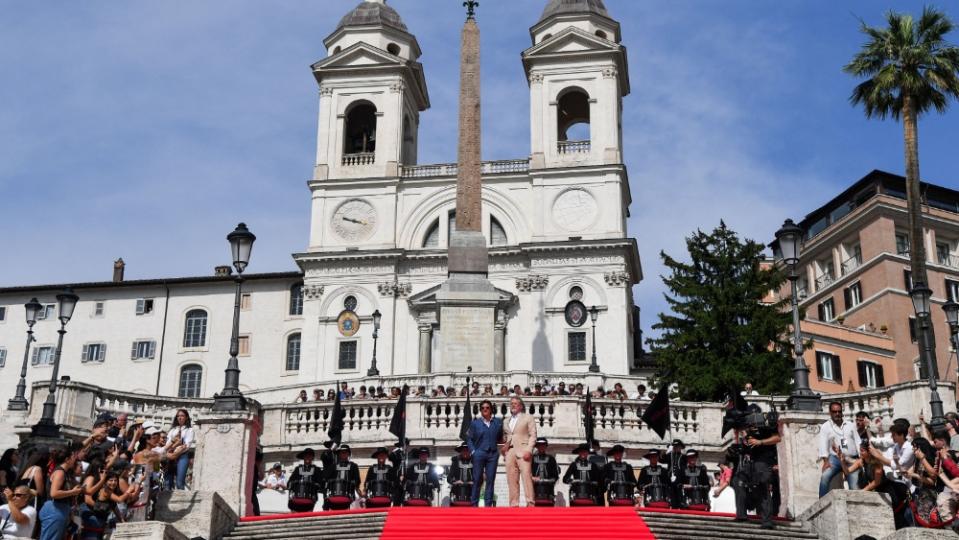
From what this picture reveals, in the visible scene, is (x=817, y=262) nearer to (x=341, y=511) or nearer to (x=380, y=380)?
(x=380, y=380)

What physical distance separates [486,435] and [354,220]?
43.5 metres

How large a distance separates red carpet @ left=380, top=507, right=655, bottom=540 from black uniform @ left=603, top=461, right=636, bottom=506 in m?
1.74

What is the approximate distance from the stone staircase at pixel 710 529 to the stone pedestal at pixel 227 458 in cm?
643

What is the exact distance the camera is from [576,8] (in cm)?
6425

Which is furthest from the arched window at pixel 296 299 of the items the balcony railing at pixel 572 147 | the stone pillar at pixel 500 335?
the balcony railing at pixel 572 147

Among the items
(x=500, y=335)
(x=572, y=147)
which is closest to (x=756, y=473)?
(x=500, y=335)

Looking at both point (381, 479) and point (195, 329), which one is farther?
point (195, 329)

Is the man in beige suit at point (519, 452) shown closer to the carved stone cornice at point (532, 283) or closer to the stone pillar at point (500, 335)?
the stone pillar at point (500, 335)

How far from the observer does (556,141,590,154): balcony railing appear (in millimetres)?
62031

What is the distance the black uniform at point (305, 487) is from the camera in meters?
20.0

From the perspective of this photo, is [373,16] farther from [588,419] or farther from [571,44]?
[588,419]

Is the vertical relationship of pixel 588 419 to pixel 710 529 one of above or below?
above

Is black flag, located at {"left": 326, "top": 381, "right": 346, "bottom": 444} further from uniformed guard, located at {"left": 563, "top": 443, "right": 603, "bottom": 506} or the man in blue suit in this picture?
uniformed guard, located at {"left": 563, "top": 443, "right": 603, "bottom": 506}

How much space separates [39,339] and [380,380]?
115 ft
